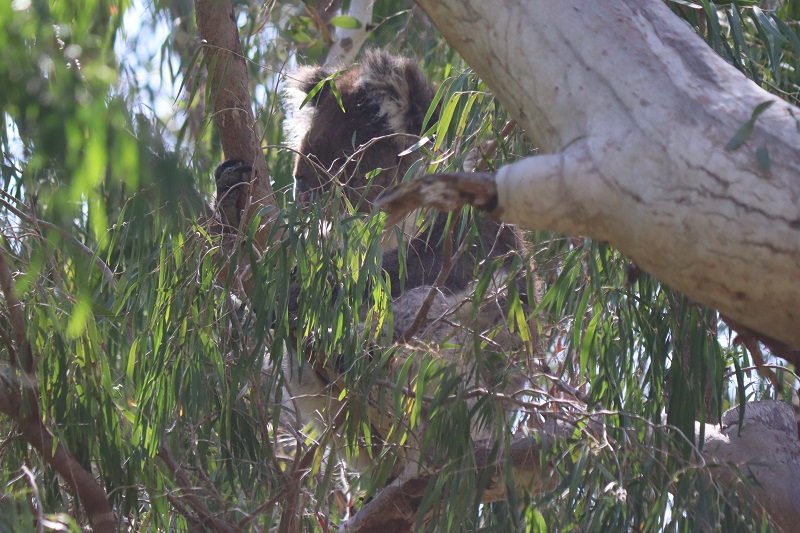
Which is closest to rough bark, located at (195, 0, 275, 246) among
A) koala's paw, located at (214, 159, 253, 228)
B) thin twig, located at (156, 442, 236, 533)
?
koala's paw, located at (214, 159, 253, 228)

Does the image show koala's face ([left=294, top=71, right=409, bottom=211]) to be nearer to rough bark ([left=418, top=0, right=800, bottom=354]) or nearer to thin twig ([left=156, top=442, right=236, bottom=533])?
thin twig ([left=156, top=442, right=236, bottom=533])

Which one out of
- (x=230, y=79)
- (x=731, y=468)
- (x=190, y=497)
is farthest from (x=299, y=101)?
(x=731, y=468)

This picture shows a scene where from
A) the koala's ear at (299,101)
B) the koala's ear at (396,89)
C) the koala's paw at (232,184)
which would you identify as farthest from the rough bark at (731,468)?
the koala's ear at (299,101)

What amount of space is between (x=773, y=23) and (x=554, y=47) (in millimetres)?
939

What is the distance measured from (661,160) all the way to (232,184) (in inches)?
64.6

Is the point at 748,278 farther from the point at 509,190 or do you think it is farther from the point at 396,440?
the point at 396,440

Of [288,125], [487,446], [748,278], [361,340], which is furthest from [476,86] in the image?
[288,125]

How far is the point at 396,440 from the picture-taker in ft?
6.17

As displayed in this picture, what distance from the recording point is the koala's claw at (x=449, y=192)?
1084 millimetres

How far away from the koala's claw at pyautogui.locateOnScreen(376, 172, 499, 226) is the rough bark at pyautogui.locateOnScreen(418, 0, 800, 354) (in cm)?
2

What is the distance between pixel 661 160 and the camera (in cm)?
105

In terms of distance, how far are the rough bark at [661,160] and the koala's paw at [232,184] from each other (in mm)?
1348

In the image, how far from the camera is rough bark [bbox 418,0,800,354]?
3.31 ft

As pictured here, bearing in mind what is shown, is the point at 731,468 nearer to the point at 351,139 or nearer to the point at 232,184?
the point at 232,184
